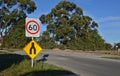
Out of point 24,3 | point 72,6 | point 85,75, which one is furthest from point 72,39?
point 85,75

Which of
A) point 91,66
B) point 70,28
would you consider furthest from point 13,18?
point 91,66

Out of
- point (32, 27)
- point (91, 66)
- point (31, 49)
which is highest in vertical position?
point (32, 27)

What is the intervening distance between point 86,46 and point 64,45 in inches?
197

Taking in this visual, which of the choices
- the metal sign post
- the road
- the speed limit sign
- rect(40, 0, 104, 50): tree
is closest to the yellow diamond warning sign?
the metal sign post

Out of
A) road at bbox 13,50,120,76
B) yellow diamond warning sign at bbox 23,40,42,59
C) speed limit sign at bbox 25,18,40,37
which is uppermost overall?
speed limit sign at bbox 25,18,40,37

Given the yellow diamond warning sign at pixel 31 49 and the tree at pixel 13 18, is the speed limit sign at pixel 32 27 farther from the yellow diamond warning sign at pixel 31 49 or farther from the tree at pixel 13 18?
the tree at pixel 13 18

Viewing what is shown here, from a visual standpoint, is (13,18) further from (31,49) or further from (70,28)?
(31,49)

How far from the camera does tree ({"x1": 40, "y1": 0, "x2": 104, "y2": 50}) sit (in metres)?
75.3

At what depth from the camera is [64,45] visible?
77062 mm

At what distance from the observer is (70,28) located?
7406 centimetres

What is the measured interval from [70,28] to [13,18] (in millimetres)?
14836

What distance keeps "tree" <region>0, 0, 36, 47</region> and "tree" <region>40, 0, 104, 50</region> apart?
5587 mm

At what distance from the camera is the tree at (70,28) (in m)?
75.3

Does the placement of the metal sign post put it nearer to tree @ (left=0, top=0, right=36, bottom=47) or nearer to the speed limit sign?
the speed limit sign
